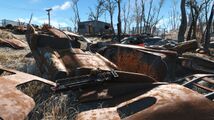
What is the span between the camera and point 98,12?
53.9 metres

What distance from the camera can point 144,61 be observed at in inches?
246

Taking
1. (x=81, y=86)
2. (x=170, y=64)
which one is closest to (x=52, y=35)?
(x=170, y=64)

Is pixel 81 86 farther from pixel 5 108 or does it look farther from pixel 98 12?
pixel 98 12

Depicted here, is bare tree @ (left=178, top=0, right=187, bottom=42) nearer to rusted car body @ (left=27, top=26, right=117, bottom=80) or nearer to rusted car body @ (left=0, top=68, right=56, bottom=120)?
rusted car body @ (left=27, top=26, right=117, bottom=80)

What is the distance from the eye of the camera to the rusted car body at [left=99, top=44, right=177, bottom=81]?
6.08 m

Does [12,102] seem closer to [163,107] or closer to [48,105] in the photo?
[163,107]

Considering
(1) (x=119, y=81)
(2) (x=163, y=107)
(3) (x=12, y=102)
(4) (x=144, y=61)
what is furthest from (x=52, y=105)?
(4) (x=144, y=61)

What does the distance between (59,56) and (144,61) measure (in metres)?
1.60

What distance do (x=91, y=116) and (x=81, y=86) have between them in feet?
3.52

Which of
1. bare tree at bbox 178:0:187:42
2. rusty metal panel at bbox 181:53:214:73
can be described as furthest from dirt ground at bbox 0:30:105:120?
bare tree at bbox 178:0:187:42

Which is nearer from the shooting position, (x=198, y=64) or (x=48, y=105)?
(x=48, y=105)

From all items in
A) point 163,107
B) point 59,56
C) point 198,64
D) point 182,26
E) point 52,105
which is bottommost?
point 52,105

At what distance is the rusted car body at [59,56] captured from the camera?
5.63m

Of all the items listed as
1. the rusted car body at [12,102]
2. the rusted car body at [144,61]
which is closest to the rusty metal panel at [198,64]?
the rusted car body at [144,61]
